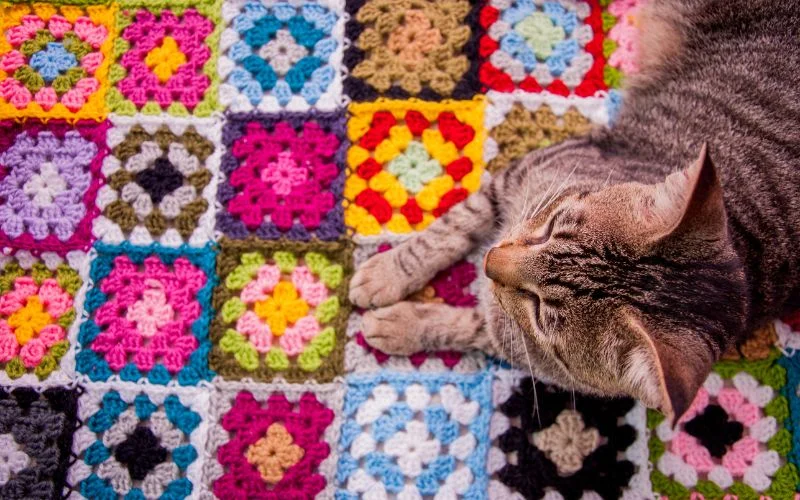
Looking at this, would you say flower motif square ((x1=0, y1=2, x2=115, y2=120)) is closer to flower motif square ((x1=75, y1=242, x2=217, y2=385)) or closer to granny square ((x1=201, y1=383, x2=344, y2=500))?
flower motif square ((x1=75, y1=242, x2=217, y2=385))

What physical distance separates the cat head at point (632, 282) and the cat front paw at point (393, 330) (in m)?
0.22

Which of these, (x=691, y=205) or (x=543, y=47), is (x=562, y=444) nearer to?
(x=691, y=205)

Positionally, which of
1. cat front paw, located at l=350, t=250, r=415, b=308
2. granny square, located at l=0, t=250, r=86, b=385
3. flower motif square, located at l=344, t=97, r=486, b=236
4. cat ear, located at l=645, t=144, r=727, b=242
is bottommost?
granny square, located at l=0, t=250, r=86, b=385

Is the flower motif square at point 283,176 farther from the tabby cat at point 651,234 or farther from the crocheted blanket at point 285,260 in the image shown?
the tabby cat at point 651,234

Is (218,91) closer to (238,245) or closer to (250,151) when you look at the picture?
(250,151)

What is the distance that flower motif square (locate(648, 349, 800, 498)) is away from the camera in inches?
41.1

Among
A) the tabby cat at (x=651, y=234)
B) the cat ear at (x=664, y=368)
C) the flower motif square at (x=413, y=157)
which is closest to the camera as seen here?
the cat ear at (x=664, y=368)

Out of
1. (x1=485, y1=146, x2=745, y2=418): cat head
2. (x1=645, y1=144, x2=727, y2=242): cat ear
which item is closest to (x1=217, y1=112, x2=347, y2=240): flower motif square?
(x1=485, y1=146, x2=745, y2=418): cat head

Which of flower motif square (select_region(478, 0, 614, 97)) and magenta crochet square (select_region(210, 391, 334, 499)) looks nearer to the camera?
magenta crochet square (select_region(210, 391, 334, 499))

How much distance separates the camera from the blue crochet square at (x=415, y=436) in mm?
1034

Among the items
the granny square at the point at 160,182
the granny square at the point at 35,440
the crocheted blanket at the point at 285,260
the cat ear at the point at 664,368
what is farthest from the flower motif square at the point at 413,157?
the granny square at the point at 35,440

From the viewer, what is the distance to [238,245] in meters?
1.10

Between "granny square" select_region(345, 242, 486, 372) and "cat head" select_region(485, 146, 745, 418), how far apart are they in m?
0.24

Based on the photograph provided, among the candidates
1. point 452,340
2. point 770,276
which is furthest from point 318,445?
point 770,276
